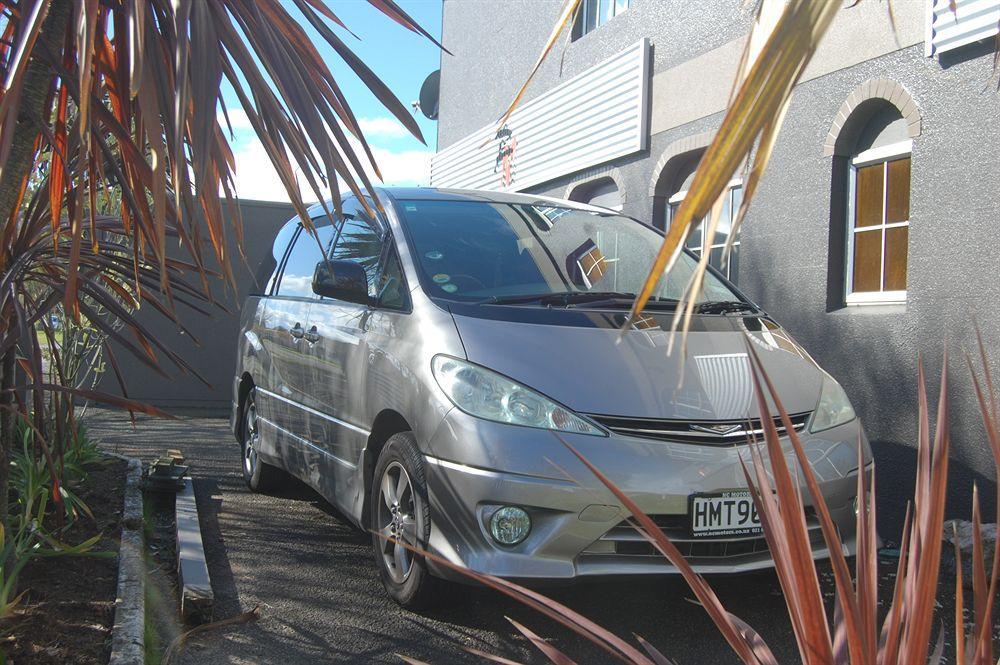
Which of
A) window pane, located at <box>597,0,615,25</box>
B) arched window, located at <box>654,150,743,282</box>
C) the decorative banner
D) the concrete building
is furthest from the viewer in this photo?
window pane, located at <box>597,0,615,25</box>

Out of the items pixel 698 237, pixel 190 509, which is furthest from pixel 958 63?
pixel 190 509

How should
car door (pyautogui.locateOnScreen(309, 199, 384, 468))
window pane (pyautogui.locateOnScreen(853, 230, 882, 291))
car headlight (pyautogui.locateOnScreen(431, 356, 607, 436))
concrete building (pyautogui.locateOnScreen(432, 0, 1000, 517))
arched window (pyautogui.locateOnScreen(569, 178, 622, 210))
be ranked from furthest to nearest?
arched window (pyautogui.locateOnScreen(569, 178, 622, 210)), window pane (pyautogui.locateOnScreen(853, 230, 882, 291)), concrete building (pyautogui.locateOnScreen(432, 0, 1000, 517)), car door (pyautogui.locateOnScreen(309, 199, 384, 468)), car headlight (pyautogui.locateOnScreen(431, 356, 607, 436))

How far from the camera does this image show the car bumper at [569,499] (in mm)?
3225

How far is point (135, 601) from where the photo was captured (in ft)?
10.7

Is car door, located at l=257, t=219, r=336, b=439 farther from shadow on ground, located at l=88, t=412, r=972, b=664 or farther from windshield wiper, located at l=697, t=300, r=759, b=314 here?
windshield wiper, located at l=697, t=300, r=759, b=314

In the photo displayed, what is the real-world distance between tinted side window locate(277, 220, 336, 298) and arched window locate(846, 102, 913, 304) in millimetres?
4071

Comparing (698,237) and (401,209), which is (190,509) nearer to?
(401,209)

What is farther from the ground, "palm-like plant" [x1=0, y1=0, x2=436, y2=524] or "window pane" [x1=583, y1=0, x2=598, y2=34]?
"window pane" [x1=583, y1=0, x2=598, y2=34]

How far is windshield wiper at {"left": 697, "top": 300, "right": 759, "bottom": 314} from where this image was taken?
428cm

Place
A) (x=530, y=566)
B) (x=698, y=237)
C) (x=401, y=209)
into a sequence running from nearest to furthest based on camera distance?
(x=530, y=566), (x=401, y=209), (x=698, y=237)

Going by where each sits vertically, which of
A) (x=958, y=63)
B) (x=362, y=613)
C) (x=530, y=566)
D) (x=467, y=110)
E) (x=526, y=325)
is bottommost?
(x=362, y=613)

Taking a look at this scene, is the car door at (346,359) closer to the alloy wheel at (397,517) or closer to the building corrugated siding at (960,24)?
the alloy wheel at (397,517)

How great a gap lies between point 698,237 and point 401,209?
533 centimetres

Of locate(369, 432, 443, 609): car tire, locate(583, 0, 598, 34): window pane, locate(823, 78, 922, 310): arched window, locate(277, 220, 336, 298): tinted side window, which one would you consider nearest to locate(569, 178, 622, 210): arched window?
locate(583, 0, 598, 34): window pane
